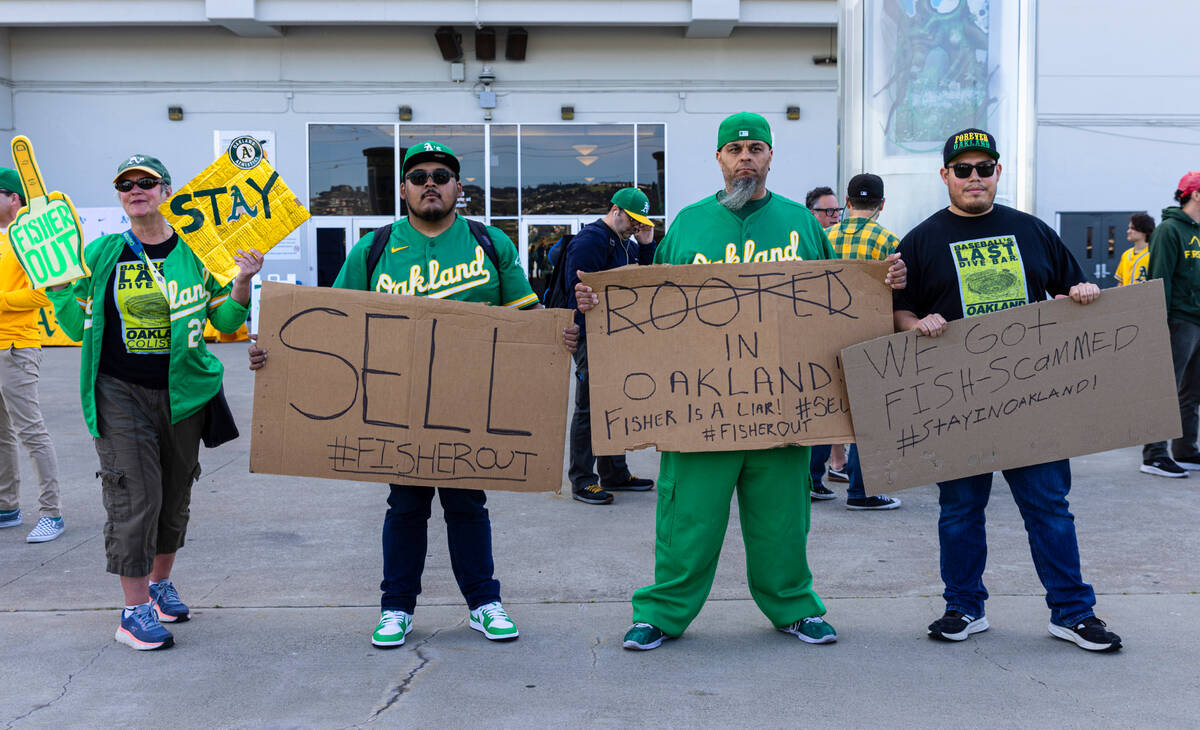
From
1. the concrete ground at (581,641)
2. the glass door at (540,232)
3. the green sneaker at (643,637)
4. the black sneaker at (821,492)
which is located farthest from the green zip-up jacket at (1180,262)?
the glass door at (540,232)

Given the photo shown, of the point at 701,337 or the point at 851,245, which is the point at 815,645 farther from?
the point at 851,245

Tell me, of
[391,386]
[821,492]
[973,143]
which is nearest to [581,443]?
[821,492]

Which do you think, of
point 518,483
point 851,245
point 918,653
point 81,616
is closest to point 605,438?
point 518,483

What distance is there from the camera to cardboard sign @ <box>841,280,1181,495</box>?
4020 millimetres

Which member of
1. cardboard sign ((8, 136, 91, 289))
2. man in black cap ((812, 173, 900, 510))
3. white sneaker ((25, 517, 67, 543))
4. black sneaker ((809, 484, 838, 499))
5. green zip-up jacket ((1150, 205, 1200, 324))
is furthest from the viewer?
green zip-up jacket ((1150, 205, 1200, 324))

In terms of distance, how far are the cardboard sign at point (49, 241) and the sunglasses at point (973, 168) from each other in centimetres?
338

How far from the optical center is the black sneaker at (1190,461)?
299 inches

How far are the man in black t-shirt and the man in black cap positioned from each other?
215 centimetres

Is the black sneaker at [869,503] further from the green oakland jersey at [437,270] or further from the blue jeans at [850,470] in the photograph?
the green oakland jersey at [437,270]

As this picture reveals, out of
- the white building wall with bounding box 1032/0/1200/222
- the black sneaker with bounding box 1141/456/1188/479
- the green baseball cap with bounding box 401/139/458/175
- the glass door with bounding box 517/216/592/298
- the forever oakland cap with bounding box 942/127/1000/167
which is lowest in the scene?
the black sneaker with bounding box 1141/456/1188/479

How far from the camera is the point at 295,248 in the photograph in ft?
66.1

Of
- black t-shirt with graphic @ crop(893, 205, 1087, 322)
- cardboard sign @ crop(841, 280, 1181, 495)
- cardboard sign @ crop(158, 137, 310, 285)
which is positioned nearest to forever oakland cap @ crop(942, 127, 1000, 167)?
black t-shirt with graphic @ crop(893, 205, 1087, 322)

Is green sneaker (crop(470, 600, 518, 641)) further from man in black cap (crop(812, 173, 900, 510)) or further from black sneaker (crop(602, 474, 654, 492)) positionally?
black sneaker (crop(602, 474, 654, 492))

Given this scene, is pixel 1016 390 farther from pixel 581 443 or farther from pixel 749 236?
pixel 581 443
